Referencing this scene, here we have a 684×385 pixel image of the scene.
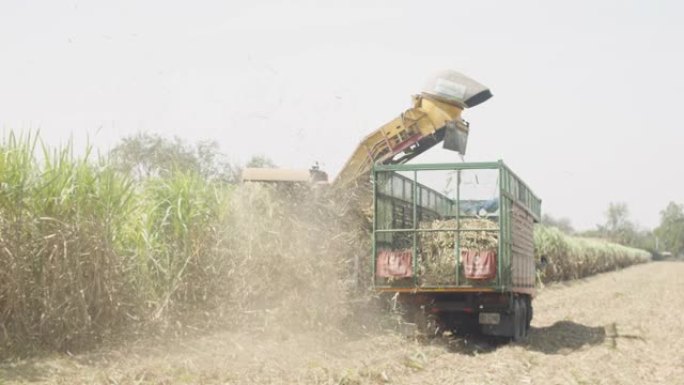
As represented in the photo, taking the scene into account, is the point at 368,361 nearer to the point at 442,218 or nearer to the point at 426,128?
the point at 442,218

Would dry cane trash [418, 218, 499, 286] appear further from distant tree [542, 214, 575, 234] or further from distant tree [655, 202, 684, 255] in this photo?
distant tree [655, 202, 684, 255]

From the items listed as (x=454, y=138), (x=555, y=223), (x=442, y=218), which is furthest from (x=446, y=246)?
(x=555, y=223)

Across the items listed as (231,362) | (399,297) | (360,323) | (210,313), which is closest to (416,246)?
(399,297)

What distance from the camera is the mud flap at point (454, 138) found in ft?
43.4

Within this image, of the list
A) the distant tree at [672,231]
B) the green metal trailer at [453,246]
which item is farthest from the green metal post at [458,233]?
the distant tree at [672,231]

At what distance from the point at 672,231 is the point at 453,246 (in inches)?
6473

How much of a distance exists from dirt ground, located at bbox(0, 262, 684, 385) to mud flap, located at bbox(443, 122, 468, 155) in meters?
3.01

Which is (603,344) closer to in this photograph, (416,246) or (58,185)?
(416,246)

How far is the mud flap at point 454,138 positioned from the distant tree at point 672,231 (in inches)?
6296

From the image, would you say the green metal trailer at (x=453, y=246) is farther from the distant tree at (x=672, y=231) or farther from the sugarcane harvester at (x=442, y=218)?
the distant tree at (x=672, y=231)

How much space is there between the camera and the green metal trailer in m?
11.5

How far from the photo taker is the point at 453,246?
1172 centimetres

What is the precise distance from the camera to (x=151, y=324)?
32.3ft

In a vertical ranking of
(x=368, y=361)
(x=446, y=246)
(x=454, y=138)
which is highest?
(x=454, y=138)
